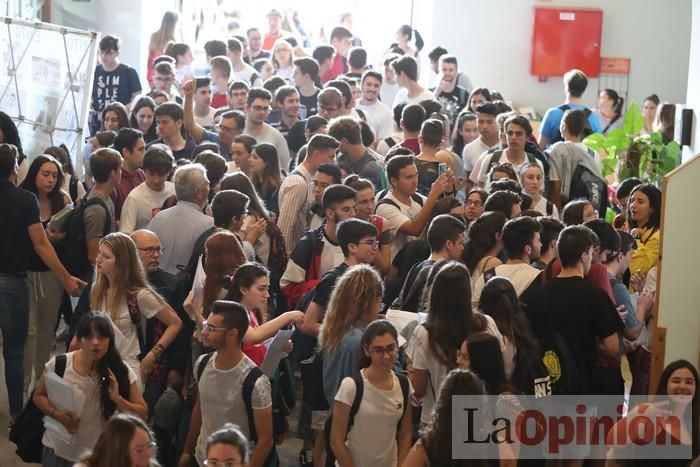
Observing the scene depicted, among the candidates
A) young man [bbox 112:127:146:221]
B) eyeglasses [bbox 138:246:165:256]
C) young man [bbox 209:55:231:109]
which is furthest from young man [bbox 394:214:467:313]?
young man [bbox 209:55:231:109]

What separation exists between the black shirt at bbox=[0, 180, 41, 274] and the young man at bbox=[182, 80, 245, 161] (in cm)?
254

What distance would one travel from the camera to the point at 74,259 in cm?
741

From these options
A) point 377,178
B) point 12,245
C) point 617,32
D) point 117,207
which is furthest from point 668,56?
point 12,245

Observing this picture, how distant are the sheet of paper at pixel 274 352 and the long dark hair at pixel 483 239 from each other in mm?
1026

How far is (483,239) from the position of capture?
6.21 meters

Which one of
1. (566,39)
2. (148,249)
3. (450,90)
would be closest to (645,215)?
(148,249)

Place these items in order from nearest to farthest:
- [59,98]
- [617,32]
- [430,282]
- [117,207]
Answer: [430,282] < [117,207] < [59,98] < [617,32]

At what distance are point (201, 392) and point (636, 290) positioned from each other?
2.79m

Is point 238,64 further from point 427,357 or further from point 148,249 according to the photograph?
point 427,357

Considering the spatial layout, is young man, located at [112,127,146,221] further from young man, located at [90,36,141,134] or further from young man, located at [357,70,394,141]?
young man, located at [90,36,141,134]

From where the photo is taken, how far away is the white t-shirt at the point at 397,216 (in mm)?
7395

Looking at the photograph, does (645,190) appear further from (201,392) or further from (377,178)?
(201,392)

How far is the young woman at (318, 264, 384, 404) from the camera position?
5.64m

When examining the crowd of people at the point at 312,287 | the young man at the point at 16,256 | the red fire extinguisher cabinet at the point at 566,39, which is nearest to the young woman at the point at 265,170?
the crowd of people at the point at 312,287
